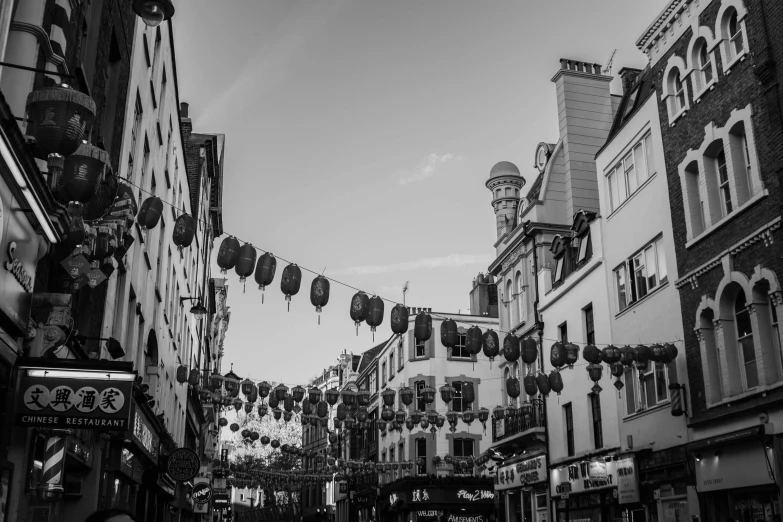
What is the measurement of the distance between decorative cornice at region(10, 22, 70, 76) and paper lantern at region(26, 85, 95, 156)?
2.49m

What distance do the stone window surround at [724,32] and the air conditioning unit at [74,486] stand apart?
18.1 metres

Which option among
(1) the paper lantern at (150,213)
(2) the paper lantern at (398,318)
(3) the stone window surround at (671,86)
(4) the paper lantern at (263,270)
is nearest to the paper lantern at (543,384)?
(2) the paper lantern at (398,318)

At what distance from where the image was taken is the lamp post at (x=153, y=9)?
29.8 feet

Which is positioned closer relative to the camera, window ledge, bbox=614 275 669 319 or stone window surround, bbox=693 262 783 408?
stone window surround, bbox=693 262 783 408

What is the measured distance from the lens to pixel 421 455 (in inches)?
1989

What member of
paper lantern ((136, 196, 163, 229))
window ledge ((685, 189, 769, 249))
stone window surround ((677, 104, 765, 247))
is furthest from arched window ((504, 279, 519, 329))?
paper lantern ((136, 196, 163, 229))

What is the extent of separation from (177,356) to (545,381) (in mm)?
16619

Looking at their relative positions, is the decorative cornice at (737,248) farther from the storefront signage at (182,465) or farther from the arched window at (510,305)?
the storefront signage at (182,465)

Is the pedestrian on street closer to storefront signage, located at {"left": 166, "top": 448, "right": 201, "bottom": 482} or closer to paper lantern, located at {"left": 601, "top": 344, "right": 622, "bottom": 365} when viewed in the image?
paper lantern, located at {"left": 601, "top": 344, "right": 622, "bottom": 365}

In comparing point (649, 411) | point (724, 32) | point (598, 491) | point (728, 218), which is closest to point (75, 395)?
point (728, 218)

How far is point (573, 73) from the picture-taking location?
1352 inches

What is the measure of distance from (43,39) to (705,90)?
55.4 feet

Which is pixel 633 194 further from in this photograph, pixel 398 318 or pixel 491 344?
pixel 398 318

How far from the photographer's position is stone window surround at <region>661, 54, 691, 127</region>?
2184 cm
